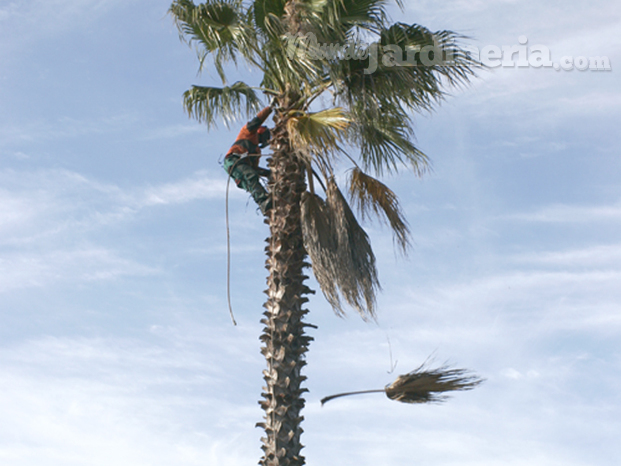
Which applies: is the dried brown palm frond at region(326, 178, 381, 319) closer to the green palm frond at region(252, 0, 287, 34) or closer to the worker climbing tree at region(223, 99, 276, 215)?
the worker climbing tree at region(223, 99, 276, 215)

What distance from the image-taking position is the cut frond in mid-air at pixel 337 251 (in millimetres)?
9484

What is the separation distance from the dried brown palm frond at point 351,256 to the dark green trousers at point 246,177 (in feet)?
A: 3.00

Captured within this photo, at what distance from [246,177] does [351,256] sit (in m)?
1.96

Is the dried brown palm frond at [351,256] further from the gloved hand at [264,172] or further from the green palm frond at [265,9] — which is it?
the green palm frond at [265,9]

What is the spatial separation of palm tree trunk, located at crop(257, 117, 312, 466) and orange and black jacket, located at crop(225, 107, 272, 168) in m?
0.59

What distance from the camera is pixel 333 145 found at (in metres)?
9.65

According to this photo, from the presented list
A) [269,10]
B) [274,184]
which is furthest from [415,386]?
[269,10]

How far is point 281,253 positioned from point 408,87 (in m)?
2.87

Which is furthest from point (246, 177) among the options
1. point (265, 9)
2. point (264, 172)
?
point (265, 9)

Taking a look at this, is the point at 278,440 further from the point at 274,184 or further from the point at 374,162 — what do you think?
the point at 374,162

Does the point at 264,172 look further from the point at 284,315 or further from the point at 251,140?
the point at 284,315

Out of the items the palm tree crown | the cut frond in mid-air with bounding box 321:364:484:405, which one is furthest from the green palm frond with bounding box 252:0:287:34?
the cut frond in mid-air with bounding box 321:364:484:405

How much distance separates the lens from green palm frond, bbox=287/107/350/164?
9.48 meters

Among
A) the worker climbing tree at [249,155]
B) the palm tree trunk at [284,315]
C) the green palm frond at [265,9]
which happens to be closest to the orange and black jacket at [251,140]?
the worker climbing tree at [249,155]
